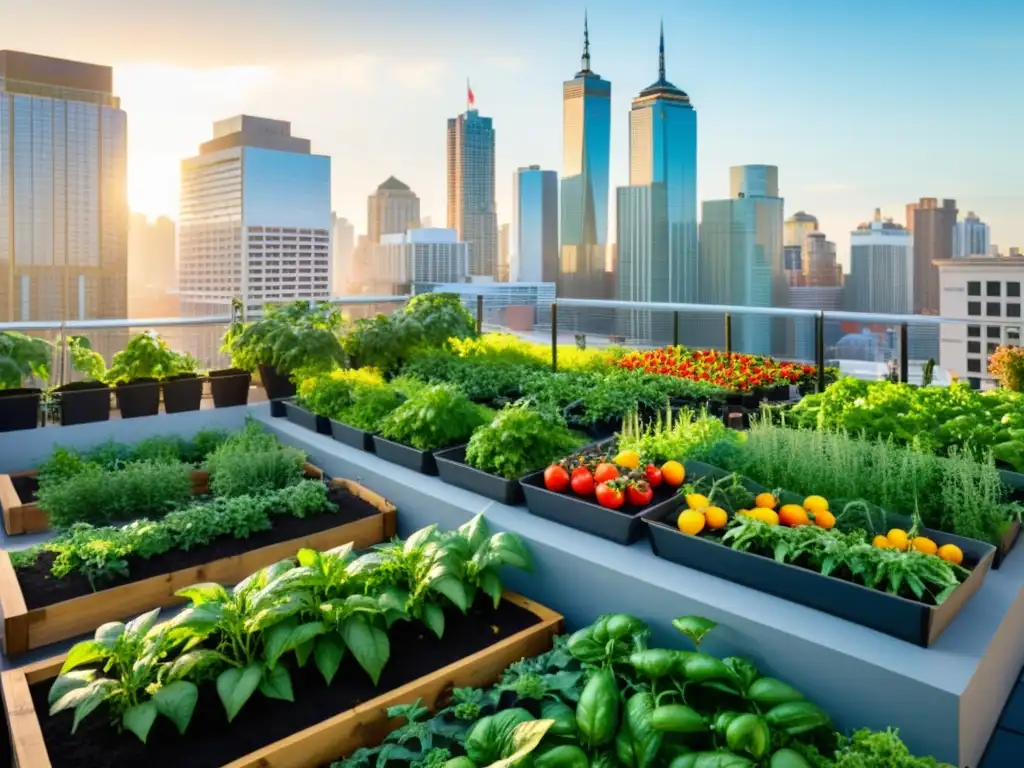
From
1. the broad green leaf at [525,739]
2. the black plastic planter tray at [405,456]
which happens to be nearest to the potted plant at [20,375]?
the black plastic planter tray at [405,456]

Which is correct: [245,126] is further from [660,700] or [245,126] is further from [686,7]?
[660,700]

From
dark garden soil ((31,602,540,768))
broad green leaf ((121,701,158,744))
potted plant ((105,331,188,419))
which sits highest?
potted plant ((105,331,188,419))

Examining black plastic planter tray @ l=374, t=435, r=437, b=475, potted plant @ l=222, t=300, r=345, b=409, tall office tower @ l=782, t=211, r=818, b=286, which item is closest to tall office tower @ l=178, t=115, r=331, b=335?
potted plant @ l=222, t=300, r=345, b=409

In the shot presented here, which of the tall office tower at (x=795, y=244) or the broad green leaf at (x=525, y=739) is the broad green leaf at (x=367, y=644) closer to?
the broad green leaf at (x=525, y=739)

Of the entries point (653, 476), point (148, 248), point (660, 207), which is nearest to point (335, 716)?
point (653, 476)

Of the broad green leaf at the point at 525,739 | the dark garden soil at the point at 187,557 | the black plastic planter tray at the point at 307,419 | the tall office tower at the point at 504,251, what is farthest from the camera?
the tall office tower at the point at 504,251

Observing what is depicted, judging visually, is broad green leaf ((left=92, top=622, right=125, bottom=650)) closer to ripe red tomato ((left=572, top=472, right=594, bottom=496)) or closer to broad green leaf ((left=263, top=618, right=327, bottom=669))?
broad green leaf ((left=263, top=618, right=327, bottom=669))

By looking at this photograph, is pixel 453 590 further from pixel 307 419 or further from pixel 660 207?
pixel 660 207
